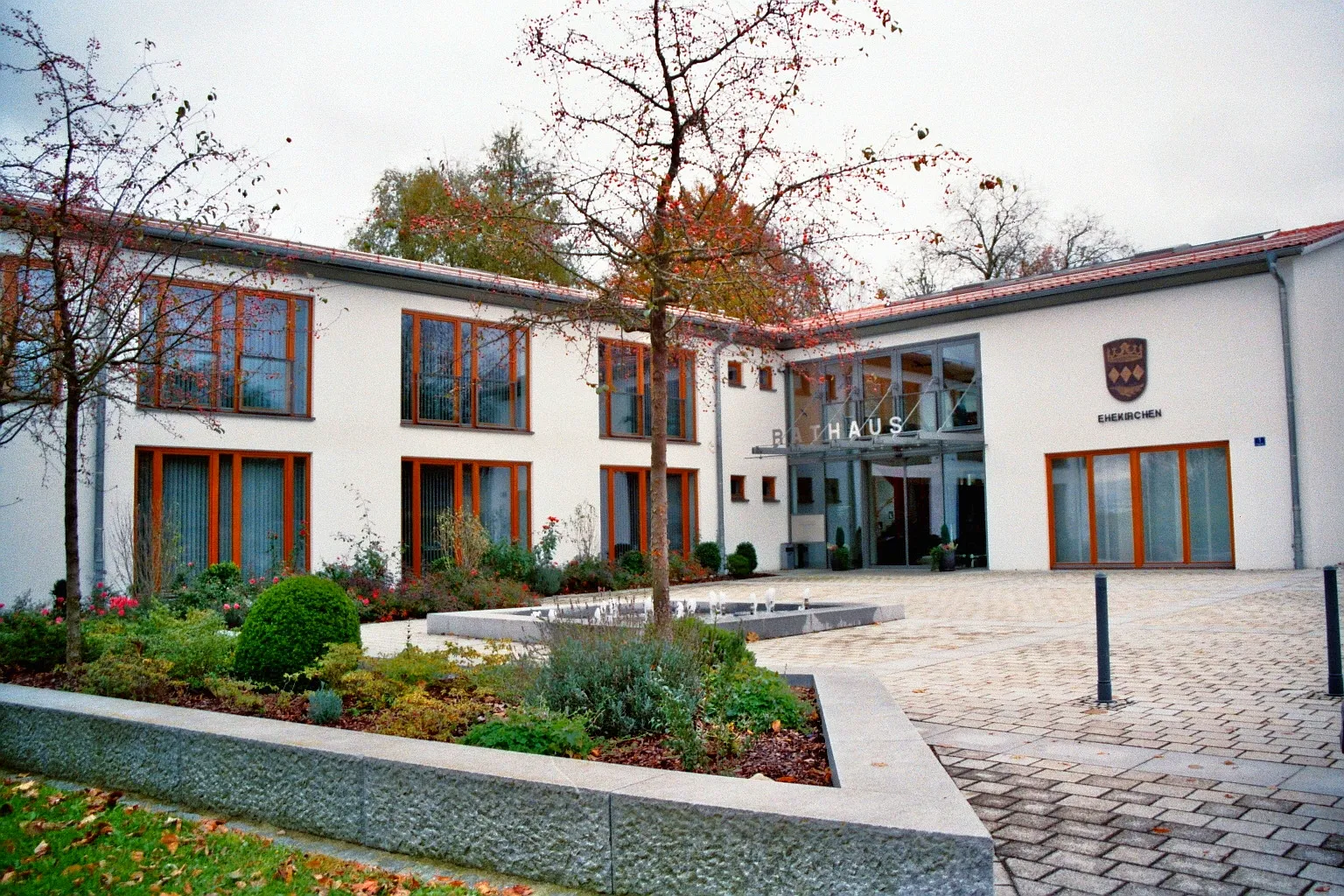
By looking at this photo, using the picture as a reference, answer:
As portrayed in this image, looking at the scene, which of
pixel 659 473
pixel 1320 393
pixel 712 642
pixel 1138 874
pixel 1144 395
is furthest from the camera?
pixel 1144 395

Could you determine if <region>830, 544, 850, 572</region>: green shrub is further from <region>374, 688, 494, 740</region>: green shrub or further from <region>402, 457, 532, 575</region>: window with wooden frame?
<region>374, 688, 494, 740</region>: green shrub

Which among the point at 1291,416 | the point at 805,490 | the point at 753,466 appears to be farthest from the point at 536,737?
the point at 805,490

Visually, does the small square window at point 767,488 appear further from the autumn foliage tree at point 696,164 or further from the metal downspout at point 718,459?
the autumn foliage tree at point 696,164

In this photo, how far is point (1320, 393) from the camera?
17484mm

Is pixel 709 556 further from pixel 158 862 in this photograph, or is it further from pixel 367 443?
pixel 158 862

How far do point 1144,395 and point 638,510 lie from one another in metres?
10.3

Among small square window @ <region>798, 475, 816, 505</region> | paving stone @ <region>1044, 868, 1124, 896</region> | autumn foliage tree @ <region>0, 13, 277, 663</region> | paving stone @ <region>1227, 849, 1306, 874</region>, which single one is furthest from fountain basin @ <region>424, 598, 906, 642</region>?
small square window @ <region>798, 475, 816, 505</region>

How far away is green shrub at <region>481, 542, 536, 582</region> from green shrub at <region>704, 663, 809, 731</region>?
1177cm

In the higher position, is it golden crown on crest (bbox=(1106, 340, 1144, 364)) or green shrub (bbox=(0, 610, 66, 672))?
golden crown on crest (bbox=(1106, 340, 1144, 364))

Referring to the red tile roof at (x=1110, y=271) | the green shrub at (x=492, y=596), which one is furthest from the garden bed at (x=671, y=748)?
the red tile roof at (x=1110, y=271)

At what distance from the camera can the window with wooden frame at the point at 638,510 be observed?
2139 centimetres

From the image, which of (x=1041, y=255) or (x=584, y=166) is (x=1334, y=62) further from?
(x=1041, y=255)

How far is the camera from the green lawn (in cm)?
379

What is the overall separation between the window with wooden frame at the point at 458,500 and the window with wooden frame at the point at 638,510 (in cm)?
213
